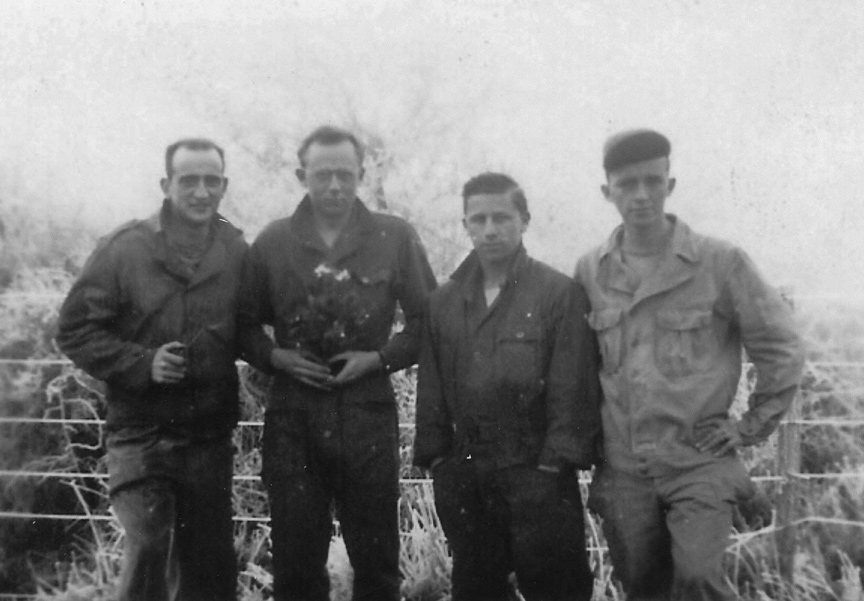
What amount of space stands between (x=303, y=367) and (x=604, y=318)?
40.8 inches

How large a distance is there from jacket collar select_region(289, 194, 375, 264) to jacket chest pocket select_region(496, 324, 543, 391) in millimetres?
658

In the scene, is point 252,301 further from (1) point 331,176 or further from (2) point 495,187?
(2) point 495,187

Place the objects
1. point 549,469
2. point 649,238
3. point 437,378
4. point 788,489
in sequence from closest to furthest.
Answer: point 549,469, point 649,238, point 437,378, point 788,489

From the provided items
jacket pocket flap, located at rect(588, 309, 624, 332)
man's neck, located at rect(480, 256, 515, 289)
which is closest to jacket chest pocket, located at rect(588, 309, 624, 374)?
jacket pocket flap, located at rect(588, 309, 624, 332)

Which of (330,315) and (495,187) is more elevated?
(495,187)

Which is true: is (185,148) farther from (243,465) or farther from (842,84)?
(842,84)

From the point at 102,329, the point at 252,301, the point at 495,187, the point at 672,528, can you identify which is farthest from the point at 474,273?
the point at 102,329

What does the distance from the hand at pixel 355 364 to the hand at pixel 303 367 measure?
0.14 ft

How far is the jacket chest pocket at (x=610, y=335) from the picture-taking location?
282cm

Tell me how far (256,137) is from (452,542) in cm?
356

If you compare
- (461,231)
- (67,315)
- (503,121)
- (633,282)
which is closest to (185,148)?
(67,315)

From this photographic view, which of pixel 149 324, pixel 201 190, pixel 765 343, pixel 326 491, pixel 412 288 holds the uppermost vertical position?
pixel 201 190

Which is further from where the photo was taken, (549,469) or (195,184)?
(195,184)

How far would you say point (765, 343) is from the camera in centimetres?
272
